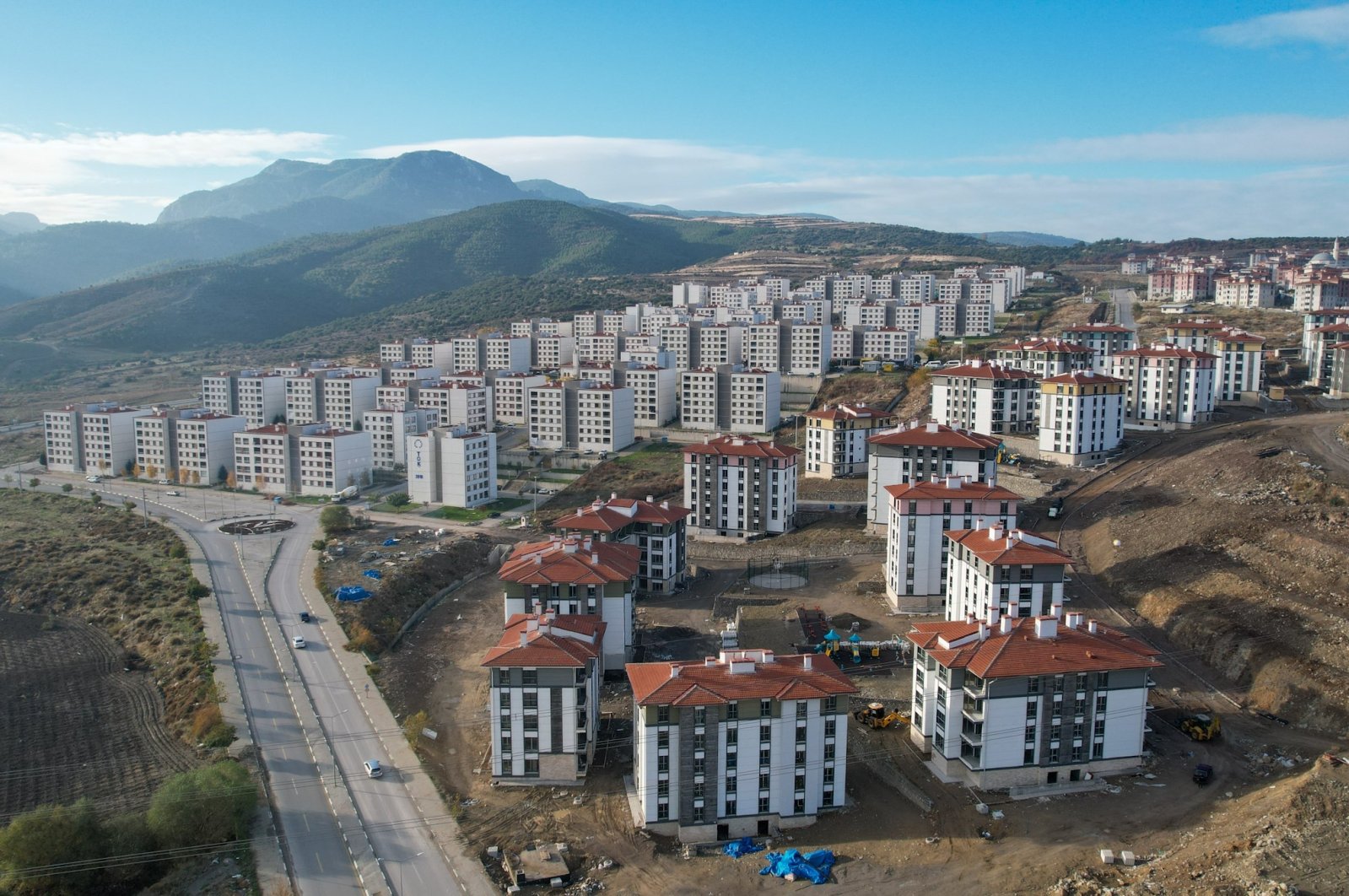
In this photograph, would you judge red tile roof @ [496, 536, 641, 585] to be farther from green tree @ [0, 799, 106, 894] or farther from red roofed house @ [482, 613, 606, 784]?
green tree @ [0, 799, 106, 894]

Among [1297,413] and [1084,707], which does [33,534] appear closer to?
[1084,707]

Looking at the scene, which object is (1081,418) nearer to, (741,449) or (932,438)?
(932,438)

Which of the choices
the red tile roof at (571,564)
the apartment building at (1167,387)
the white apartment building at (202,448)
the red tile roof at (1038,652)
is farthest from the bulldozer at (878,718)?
the white apartment building at (202,448)

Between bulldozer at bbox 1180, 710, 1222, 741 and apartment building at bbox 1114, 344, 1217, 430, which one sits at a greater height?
apartment building at bbox 1114, 344, 1217, 430

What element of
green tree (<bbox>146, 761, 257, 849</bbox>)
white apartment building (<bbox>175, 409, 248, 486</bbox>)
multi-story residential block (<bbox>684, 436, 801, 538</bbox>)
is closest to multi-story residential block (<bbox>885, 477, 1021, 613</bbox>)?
multi-story residential block (<bbox>684, 436, 801, 538</bbox>)

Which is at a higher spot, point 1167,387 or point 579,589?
point 1167,387

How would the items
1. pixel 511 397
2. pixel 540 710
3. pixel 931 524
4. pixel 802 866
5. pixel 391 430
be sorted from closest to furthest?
pixel 802 866
pixel 540 710
pixel 931 524
pixel 391 430
pixel 511 397

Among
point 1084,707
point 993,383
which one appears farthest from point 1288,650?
point 993,383

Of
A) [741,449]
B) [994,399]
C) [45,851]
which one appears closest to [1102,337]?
[994,399]

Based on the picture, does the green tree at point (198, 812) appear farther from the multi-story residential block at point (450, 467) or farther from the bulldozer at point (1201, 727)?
the multi-story residential block at point (450, 467)
